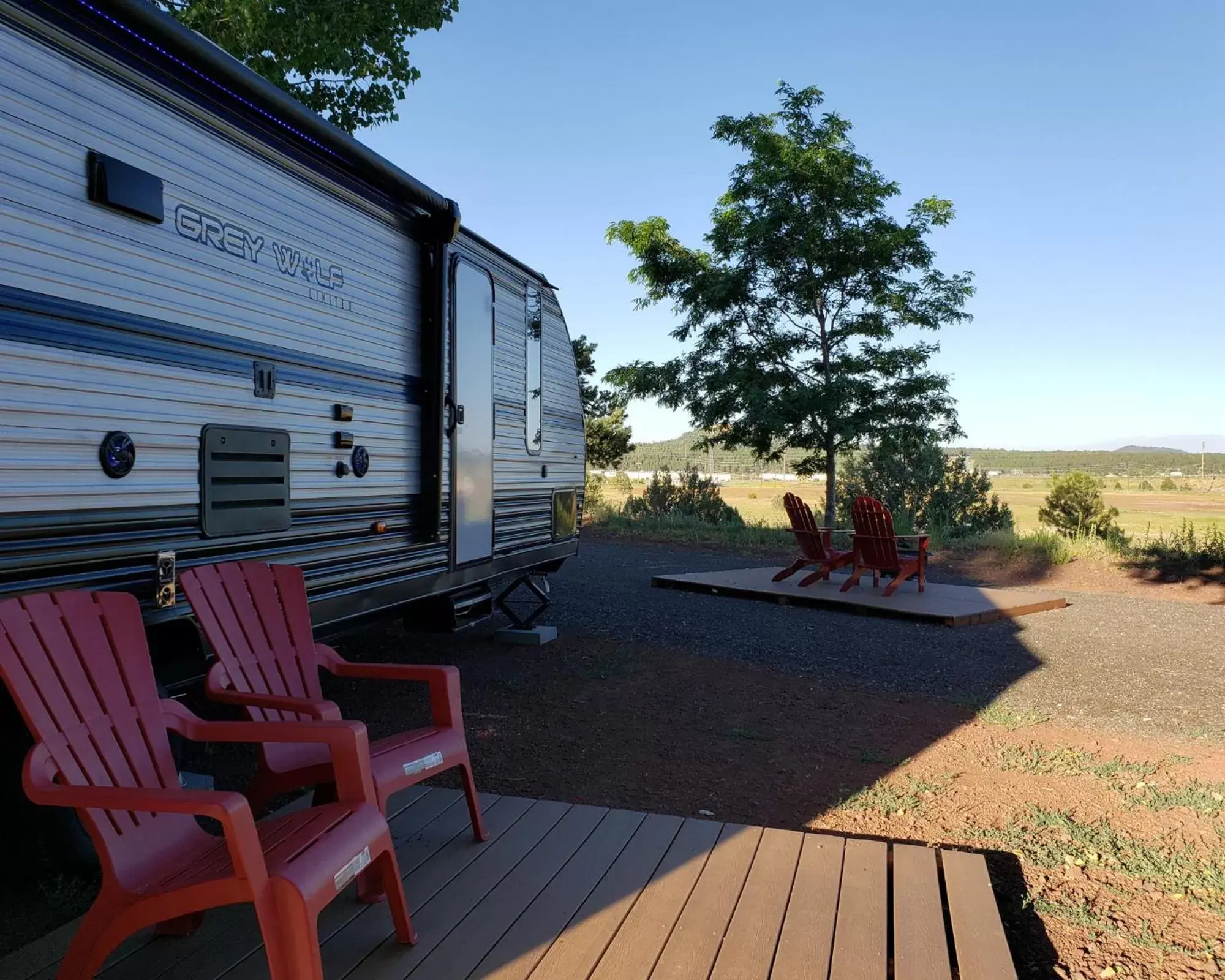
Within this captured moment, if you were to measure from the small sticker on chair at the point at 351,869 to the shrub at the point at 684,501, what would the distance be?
14631 mm

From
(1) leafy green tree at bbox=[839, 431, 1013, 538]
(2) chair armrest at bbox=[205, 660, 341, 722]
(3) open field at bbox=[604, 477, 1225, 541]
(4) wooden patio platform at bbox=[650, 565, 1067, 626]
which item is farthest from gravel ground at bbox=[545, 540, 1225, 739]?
(3) open field at bbox=[604, 477, 1225, 541]

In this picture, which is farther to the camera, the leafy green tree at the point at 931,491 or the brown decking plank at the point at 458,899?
the leafy green tree at the point at 931,491

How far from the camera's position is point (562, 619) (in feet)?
26.2

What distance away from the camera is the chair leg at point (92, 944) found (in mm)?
1920

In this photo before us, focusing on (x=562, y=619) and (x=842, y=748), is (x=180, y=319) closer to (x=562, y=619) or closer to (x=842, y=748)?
(x=842, y=748)

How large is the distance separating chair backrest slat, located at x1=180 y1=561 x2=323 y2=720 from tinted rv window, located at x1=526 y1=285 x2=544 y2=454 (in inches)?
117

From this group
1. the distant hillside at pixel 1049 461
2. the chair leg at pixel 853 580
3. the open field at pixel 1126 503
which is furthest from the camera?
the distant hillside at pixel 1049 461

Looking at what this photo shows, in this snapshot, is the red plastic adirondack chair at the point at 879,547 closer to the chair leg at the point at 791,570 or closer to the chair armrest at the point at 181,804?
the chair leg at the point at 791,570

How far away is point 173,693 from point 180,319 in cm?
130

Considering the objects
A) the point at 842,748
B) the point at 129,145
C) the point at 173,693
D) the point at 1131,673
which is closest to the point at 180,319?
the point at 129,145

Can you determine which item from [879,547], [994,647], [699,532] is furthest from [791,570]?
[699,532]

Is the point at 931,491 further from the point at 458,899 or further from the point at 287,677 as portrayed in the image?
the point at 458,899

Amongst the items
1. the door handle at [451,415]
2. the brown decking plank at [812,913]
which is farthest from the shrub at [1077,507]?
the brown decking plank at [812,913]

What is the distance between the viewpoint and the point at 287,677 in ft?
10.4
